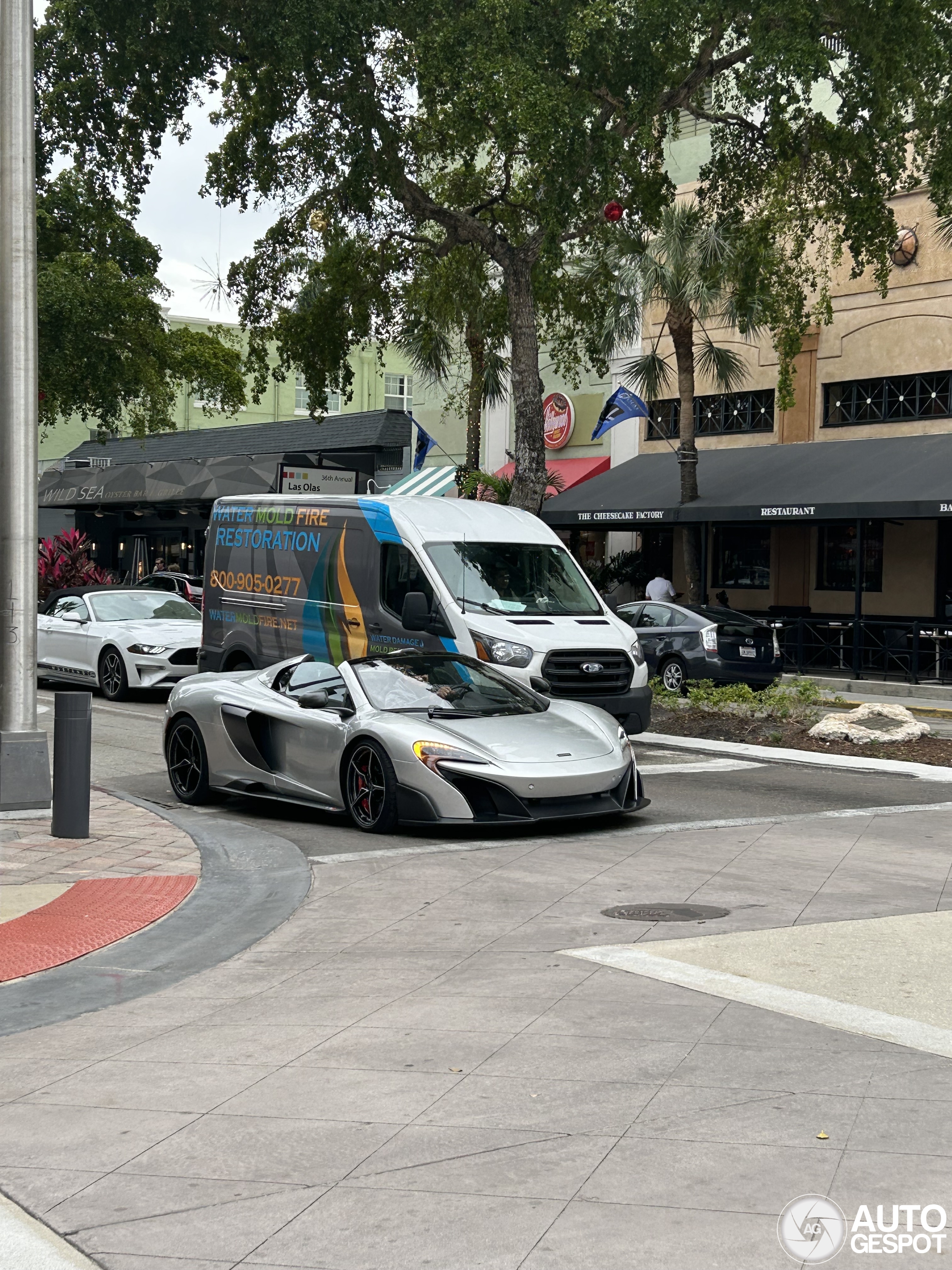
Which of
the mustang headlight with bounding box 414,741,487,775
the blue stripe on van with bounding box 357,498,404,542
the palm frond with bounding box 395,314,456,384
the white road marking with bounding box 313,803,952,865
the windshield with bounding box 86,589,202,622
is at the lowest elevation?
the white road marking with bounding box 313,803,952,865

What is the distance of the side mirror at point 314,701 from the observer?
35.8ft

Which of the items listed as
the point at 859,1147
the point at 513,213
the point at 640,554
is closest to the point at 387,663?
the point at 859,1147

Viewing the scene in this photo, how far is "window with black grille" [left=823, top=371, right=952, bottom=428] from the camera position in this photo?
89.3 ft

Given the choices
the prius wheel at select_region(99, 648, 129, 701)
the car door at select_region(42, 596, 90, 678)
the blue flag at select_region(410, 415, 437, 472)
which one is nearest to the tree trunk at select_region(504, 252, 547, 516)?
the prius wheel at select_region(99, 648, 129, 701)

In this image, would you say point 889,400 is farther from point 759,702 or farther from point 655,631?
point 759,702

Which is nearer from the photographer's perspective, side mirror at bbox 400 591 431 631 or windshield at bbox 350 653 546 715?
windshield at bbox 350 653 546 715

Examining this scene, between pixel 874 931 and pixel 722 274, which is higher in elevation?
pixel 722 274

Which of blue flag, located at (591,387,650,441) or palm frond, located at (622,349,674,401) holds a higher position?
palm frond, located at (622,349,674,401)

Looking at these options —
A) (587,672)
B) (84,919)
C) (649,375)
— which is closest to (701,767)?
(587,672)

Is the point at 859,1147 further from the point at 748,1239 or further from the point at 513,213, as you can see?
the point at 513,213

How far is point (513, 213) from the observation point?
24.2m

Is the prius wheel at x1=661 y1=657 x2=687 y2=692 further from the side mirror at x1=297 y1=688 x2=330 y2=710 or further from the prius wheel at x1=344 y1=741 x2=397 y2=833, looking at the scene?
the prius wheel at x1=344 y1=741 x2=397 y2=833

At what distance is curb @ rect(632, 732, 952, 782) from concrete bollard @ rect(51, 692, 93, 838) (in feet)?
23.0

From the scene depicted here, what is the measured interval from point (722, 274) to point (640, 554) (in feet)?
24.0
